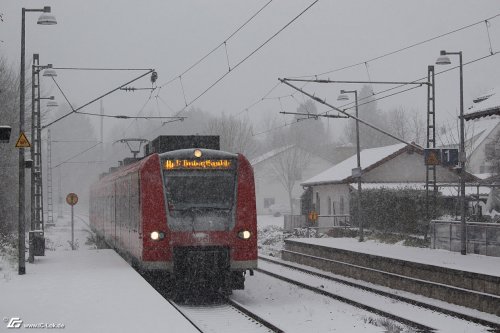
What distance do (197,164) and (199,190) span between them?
603 millimetres

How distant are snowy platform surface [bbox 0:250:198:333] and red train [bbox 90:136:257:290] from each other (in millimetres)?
936

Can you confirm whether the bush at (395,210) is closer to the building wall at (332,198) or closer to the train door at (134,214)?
the building wall at (332,198)

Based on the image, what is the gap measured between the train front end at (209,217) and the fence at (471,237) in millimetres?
7830

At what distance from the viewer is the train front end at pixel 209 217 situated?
1612 cm

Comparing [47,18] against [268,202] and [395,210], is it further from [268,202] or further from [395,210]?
[268,202]

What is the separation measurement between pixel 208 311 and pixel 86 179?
360 ft

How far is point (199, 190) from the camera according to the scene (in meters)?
16.6

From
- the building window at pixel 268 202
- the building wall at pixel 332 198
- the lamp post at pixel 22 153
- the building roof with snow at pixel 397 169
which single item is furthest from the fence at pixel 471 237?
the building window at pixel 268 202

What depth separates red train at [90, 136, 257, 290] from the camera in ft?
52.9

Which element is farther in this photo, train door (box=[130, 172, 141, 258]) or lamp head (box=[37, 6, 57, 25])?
lamp head (box=[37, 6, 57, 25])

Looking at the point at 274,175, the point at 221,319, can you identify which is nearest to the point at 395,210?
the point at 221,319

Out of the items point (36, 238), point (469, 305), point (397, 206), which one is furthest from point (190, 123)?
point (469, 305)

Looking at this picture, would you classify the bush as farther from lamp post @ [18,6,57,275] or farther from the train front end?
lamp post @ [18,6,57,275]

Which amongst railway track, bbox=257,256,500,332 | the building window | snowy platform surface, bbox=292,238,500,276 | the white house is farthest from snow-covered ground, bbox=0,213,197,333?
the building window
